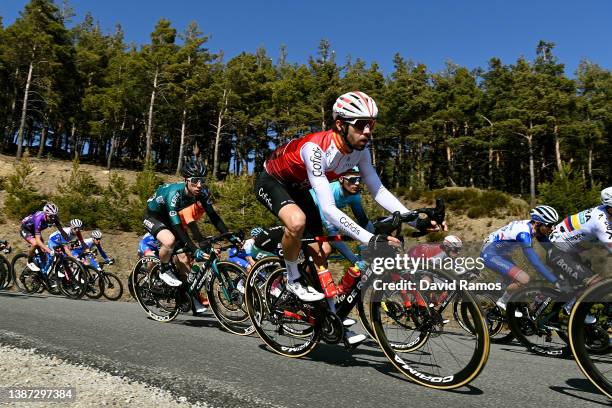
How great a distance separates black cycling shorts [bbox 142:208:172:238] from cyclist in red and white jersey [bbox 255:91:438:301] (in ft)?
9.99

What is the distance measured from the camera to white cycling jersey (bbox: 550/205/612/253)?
196 inches

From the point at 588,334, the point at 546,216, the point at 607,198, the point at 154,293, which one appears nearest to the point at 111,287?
the point at 154,293

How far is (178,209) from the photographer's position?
6.55m

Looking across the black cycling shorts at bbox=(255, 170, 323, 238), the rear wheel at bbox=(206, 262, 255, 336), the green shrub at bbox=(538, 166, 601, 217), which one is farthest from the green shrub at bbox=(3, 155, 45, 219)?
the green shrub at bbox=(538, 166, 601, 217)

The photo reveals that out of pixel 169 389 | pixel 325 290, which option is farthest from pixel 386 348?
pixel 169 389

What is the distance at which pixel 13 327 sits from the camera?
17.0ft

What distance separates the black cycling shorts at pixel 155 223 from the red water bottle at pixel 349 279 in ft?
12.6

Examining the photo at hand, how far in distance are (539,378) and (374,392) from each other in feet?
5.39

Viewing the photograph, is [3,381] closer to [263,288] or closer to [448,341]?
[263,288]

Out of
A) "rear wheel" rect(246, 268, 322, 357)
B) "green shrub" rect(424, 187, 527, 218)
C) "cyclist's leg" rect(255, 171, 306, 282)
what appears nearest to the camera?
"cyclist's leg" rect(255, 171, 306, 282)

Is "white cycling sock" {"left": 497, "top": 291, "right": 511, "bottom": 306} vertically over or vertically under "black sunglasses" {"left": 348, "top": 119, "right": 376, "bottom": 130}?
under

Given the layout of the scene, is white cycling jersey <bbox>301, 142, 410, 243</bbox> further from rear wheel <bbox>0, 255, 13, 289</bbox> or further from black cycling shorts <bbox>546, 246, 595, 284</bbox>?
rear wheel <bbox>0, 255, 13, 289</bbox>

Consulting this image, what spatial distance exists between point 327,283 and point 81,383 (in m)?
2.03

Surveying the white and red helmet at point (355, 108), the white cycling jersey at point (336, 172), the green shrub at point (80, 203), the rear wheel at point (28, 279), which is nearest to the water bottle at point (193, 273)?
the white cycling jersey at point (336, 172)
